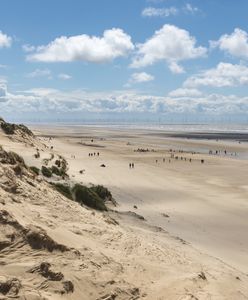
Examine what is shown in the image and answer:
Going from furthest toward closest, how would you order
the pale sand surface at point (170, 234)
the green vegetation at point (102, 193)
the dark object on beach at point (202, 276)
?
the green vegetation at point (102, 193)
the dark object on beach at point (202, 276)
the pale sand surface at point (170, 234)

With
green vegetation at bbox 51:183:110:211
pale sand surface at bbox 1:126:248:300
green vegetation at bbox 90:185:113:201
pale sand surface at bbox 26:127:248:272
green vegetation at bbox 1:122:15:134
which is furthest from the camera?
green vegetation at bbox 1:122:15:134

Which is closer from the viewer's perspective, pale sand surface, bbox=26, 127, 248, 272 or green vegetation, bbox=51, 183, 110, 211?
pale sand surface, bbox=26, 127, 248, 272

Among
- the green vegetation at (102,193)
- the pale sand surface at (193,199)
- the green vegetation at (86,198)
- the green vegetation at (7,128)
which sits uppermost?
the green vegetation at (7,128)

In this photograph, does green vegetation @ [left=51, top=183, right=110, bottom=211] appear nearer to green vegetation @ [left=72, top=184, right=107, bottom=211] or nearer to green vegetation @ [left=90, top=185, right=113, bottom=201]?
green vegetation @ [left=72, top=184, right=107, bottom=211]

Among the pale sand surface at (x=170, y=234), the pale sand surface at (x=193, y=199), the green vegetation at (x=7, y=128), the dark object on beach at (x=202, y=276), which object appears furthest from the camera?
the green vegetation at (x=7, y=128)

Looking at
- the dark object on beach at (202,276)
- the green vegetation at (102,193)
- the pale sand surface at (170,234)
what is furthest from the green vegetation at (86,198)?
the dark object on beach at (202,276)

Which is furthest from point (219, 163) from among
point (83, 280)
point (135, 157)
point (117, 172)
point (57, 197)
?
point (83, 280)

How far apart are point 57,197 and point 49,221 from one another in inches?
104

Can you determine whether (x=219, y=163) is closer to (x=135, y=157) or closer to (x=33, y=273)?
(x=135, y=157)

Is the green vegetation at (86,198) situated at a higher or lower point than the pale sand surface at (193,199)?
higher

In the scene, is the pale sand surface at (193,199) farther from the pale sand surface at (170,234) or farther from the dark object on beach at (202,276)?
the dark object on beach at (202,276)

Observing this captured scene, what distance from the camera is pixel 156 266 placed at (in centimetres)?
1065

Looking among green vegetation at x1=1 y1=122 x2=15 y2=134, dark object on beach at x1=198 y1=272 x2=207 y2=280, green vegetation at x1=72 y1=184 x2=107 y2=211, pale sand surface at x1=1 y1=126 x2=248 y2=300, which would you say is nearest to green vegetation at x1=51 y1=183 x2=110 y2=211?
green vegetation at x1=72 y1=184 x2=107 y2=211

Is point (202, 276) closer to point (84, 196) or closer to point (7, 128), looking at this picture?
point (84, 196)
